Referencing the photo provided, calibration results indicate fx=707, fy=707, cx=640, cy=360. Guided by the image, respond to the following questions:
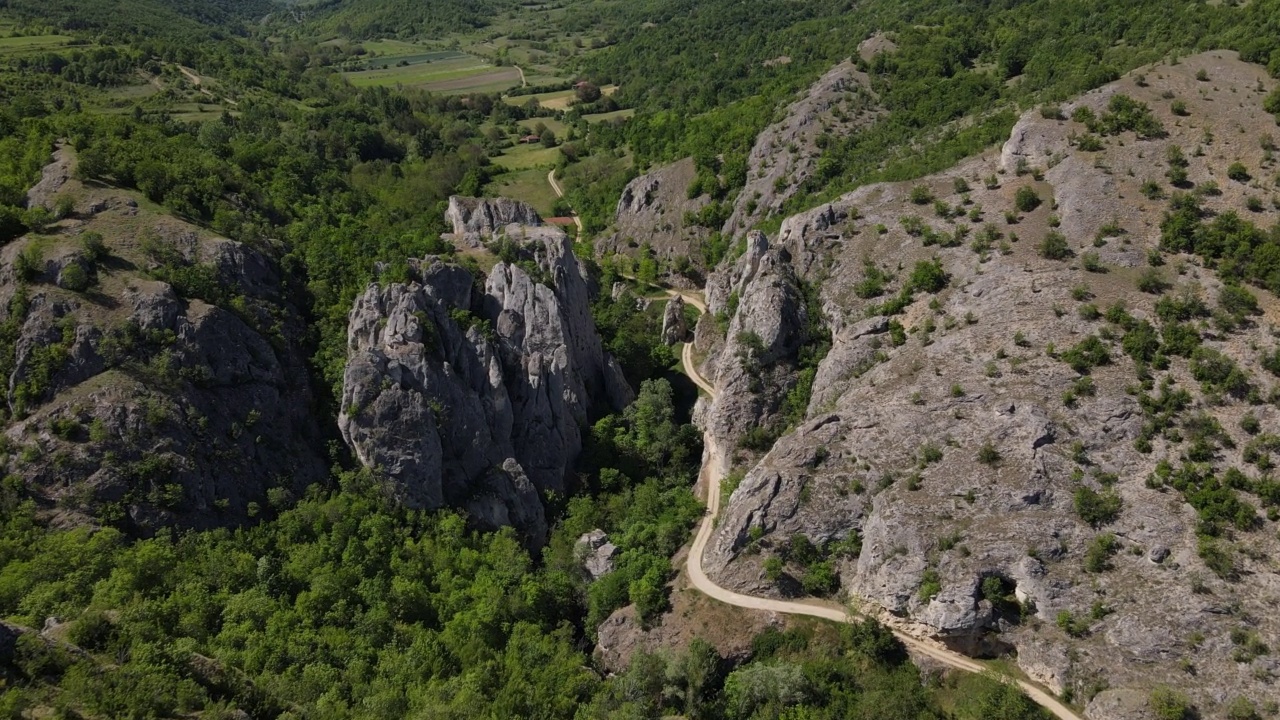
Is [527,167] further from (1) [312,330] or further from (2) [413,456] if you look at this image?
(2) [413,456]

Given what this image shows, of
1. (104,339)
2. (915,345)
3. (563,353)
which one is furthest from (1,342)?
(915,345)

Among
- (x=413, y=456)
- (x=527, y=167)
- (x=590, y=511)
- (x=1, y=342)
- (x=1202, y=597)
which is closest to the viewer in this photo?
(x=1202, y=597)

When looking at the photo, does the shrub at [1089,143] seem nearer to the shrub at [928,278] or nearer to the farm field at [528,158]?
the shrub at [928,278]

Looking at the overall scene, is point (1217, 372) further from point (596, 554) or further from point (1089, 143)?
point (596, 554)

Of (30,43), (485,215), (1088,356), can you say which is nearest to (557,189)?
(485,215)

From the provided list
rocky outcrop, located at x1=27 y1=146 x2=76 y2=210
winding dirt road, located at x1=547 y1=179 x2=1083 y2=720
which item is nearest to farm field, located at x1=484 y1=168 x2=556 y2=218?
rocky outcrop, located at x1=27 y1=146 x2=76 y2=210

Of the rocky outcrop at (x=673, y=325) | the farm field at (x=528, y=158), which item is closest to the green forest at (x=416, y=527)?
the rocky outcrop at (x=673, y=325)
